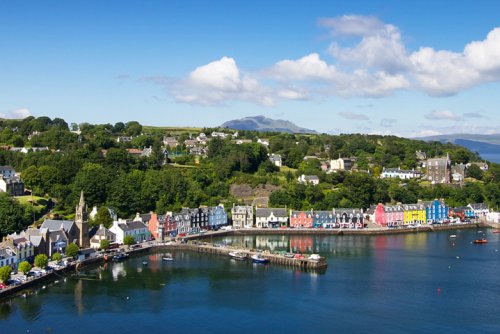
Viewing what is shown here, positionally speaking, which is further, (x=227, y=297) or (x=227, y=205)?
(x=227, y=205)

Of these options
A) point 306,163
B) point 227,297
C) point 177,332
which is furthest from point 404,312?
point 306,163

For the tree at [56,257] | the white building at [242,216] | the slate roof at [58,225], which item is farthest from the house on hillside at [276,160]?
the tree at [56,257]

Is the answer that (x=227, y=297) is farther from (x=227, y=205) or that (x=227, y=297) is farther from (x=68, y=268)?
(x=227, y=205)

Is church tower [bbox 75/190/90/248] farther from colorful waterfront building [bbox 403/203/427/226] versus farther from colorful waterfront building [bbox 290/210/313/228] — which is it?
colorful waterfront building [bbox 403/203/427/226]

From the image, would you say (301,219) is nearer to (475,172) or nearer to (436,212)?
(436,212)

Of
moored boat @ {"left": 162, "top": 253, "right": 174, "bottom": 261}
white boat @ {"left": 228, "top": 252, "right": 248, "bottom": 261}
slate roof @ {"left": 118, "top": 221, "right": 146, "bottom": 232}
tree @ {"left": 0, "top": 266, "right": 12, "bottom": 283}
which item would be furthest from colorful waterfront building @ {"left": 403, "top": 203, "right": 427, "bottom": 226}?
tree @ {"left": 0, "top": 266, "right": 12, "bottom": 283}

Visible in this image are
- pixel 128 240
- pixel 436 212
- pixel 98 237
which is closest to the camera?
pixel 98 237

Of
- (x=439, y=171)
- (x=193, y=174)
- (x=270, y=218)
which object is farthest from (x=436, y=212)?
(x=193, y=174)
